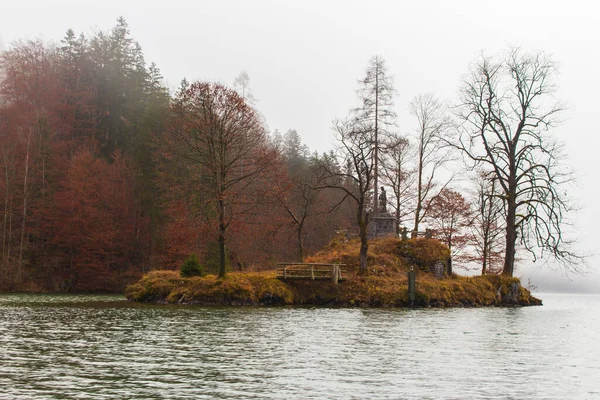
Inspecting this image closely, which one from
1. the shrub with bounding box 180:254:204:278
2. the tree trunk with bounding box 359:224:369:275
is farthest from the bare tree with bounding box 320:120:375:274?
the shrub with bounding box 180:254:204:278

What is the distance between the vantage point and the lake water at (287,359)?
10414 mm

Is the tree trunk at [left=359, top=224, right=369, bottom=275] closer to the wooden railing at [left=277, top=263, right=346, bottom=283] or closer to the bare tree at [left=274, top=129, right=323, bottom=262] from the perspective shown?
the wooden railing at [left=277, top=263, right=346, bottom=283]

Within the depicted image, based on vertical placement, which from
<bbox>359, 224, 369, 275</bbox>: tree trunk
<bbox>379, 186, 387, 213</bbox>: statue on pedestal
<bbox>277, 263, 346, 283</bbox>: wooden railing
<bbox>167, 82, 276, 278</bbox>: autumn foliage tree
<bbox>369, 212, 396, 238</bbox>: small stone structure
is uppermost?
<bbox>167, 82, 276, 278</bbox>: autumn foliage tree

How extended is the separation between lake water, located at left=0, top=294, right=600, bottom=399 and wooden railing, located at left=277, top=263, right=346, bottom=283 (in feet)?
37.1

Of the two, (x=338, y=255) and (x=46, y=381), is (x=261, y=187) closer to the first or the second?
(x=338, y=255)

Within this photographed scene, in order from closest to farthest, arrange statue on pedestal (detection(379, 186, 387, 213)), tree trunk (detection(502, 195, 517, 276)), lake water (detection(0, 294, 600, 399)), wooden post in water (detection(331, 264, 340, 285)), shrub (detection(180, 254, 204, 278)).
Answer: lake water (detection(0, 294, 600, 399)) → wooden post in water (detection(331, 264, 340, 285)) → shrub (detection(180, 254, 204, 278)) → tree trunk (detection(502, 195, 517, 276)) → statue on pedestal (detection(379, 186, 387, 213))

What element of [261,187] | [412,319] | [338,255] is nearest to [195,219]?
[261,187]

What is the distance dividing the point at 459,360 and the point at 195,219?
96.5ft

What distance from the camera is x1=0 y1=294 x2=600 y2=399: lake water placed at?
1041 cm

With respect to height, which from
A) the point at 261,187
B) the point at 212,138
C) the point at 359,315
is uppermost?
the point at 212,138

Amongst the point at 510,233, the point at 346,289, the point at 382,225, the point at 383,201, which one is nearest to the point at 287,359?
the point at 346,289

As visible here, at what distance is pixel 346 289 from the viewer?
35938 millimetres

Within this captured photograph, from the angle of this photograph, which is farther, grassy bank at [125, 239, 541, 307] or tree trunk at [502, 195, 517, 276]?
tree trunk at [502, 195, 517, 276]

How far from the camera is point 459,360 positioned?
47.4 feet
